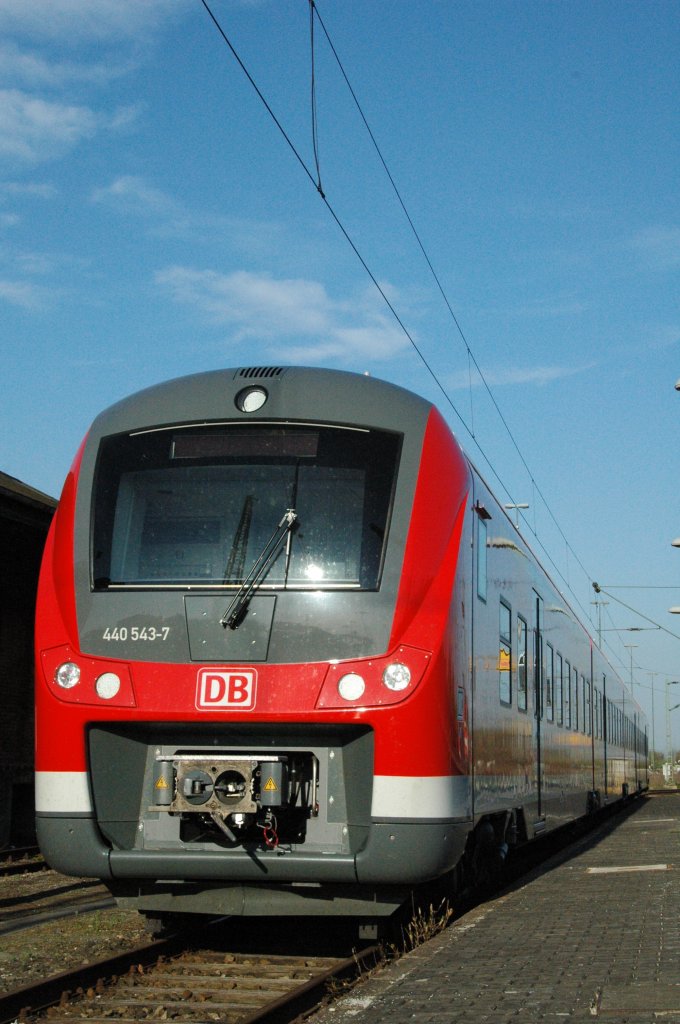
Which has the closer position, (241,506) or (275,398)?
(241,506)

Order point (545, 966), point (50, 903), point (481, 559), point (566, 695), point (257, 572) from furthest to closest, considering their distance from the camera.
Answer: point (566, 695) → point (50, 903) → point (481, 559) → point (257, 572) → point (545, 966)

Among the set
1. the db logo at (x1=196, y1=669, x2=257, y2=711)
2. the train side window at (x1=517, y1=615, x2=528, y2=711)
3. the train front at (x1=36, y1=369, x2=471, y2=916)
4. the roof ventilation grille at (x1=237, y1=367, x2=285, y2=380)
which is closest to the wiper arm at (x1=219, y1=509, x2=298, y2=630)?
the train front at (x1=36, y1=369, x2=471, y2=916)

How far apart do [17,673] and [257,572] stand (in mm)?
11845

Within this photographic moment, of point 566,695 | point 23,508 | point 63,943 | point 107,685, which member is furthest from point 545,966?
point 23,508

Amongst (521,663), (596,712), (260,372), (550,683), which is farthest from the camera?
(596,712)

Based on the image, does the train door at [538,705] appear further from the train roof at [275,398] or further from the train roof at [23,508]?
the train roof at [23,508]

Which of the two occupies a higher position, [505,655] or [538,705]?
[505,655]

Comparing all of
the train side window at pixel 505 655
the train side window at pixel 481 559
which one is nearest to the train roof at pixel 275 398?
the train side window at pixel 481 559

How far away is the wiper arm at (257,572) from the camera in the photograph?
6.97m

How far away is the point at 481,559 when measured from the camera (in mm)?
8672

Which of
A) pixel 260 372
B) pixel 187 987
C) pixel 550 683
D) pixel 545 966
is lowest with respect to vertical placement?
pixel 187 987

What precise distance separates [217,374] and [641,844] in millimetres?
9993

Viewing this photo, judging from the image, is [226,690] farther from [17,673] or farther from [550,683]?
[17,673]

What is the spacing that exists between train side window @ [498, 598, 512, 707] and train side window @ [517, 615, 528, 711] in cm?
55
